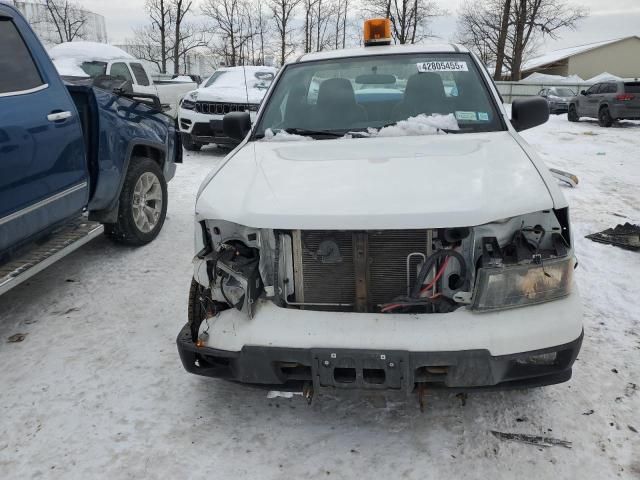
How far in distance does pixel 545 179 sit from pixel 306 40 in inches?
1746

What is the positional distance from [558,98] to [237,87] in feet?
63.5

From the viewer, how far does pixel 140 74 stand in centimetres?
1123

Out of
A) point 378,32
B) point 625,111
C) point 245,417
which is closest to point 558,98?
point 625,111

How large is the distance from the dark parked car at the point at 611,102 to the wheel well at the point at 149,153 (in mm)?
15194

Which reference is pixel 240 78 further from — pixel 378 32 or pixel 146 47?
pixel 146 47

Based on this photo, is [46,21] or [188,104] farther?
[46,21]

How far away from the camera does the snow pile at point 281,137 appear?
3263mm

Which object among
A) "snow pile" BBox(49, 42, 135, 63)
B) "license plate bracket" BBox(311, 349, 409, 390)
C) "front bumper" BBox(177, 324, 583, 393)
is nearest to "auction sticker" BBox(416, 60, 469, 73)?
"front bumper" BBox(177, 324, 583, 393)

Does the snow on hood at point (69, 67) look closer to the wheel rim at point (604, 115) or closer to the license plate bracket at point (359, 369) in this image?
the license plate bracket at point (359, 369)

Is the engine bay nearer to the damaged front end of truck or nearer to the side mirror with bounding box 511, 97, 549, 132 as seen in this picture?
the damaged front end of truck

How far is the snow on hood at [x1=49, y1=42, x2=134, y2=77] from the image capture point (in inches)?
393

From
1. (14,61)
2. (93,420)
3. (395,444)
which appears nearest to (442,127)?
(395,444)

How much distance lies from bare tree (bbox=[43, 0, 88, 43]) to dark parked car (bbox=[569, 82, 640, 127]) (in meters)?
38.3

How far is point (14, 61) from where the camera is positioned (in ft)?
10.9
